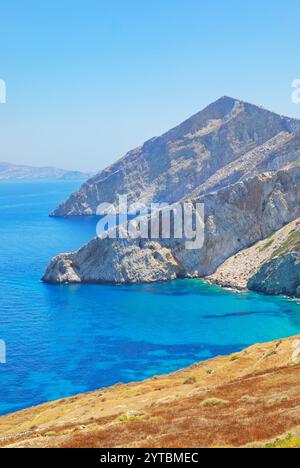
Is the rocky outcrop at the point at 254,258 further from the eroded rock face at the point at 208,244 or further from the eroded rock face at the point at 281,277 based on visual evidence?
the eroded rock face at the point at 208,244

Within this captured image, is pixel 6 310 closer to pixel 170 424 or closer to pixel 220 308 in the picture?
pixel 220 308

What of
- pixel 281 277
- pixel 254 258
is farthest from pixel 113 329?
pixel 254 258

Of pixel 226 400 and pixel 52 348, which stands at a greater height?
pixel 226 400

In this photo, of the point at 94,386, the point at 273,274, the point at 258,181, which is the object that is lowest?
the point at 94,386

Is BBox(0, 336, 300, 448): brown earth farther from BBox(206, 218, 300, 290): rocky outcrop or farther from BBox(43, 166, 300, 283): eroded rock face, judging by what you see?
BBox(43, 166, 300, 283): eroded rock face
